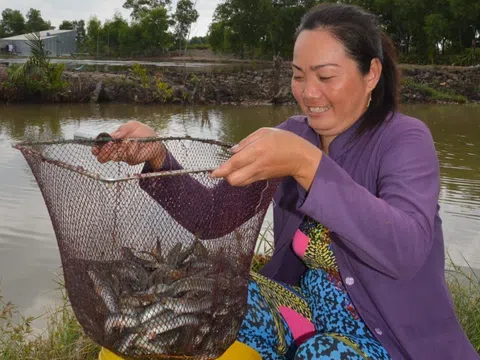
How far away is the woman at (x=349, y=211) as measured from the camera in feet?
4.42

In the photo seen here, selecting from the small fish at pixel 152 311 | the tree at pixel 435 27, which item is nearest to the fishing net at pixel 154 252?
the small fish at pixel 152 311

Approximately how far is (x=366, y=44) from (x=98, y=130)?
8986mm

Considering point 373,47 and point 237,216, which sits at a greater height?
point 373,47

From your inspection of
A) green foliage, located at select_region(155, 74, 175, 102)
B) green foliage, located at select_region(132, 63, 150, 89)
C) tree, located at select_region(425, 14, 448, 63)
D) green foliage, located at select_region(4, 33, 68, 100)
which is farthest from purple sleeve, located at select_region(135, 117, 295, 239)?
tree, located at select_region(425, 14, 448, 63)

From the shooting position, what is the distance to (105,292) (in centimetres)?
146

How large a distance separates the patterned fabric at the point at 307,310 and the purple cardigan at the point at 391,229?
7 cm

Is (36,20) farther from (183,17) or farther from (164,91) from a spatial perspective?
(164,91)

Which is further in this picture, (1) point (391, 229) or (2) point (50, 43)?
(2) point (50, 43)

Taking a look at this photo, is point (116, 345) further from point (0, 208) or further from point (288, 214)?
point (0, 208)

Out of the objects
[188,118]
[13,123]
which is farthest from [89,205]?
[188,118]

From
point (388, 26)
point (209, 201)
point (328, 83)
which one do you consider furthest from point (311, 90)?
point (388, 26)

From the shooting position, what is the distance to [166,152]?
6.28ft

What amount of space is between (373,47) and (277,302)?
3.04 ft

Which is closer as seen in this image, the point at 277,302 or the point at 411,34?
the point at 277,302
